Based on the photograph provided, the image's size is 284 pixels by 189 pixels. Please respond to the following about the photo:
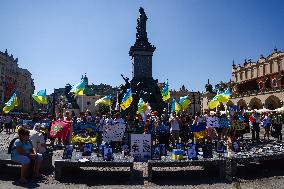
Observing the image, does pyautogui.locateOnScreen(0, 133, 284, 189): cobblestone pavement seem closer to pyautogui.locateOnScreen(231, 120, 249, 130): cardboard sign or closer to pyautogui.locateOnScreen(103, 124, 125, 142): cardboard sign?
pyautogui.locateOnScreen(103, 124, 125, 142): cardboard sign

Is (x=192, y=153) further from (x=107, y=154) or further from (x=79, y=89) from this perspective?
(x=79, y=89)

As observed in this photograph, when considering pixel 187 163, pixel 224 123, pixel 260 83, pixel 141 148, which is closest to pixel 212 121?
pixel 224 123

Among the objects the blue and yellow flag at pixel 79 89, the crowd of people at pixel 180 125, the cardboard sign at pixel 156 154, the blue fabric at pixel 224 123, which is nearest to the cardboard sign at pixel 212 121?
the crowd of people at pixel 180 125

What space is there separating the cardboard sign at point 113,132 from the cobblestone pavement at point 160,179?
399 centimetres

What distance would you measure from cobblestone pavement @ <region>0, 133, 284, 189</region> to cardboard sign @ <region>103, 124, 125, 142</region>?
3.99 m

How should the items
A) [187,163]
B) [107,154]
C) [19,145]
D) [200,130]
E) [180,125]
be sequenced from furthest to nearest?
[180,125]
[200,130]
[107,154]
[187,163]
[19,145]

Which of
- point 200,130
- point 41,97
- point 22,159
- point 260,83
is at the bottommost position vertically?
point 22,159

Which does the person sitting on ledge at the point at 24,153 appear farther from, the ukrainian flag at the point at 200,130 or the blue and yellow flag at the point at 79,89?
the blue and yellow flag at the point at 79,89

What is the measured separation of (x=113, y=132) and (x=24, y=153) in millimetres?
6244

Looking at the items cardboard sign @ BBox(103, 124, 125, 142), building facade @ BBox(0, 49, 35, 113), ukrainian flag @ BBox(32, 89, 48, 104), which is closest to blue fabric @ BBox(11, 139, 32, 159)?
cardboard sign @ BBox(103, 124, 125, 142)

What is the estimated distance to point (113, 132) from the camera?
14875 mm

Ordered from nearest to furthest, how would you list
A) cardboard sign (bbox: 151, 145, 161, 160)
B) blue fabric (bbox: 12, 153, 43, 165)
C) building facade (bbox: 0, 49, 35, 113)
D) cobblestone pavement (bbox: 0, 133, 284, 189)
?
1. cobblestone pavement (bbox: 0, 133, 284, 189)
2. blue fabric (bbox: 12, 153, 43, 165)
3. cardboard sign (bbox: 151, 145, 161, 160)
4. building facade (bbox: 0, 49, 35, 113)

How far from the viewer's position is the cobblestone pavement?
8.34 m

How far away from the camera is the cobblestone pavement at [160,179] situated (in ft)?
27.4
